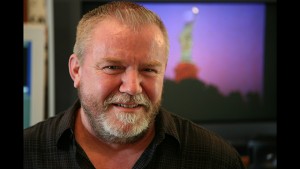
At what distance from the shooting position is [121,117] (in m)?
1.04

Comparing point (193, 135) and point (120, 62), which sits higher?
point (120, 62)

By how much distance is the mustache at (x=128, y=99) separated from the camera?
995mm

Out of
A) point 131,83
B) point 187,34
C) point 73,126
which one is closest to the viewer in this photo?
point 131,83

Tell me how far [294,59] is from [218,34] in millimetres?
1938

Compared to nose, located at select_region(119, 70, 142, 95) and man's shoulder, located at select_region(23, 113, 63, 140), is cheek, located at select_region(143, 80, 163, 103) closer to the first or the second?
nose, located at select_region(119, 70, 142, 95)

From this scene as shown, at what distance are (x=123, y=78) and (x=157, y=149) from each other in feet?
0.72

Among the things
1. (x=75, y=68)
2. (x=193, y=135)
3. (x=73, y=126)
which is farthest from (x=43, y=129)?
(x=193, y=135)

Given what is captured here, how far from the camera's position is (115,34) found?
1028 mm

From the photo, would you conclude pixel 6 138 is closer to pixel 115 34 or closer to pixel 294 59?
pixel 294 59

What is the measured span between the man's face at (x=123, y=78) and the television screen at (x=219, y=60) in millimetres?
1295

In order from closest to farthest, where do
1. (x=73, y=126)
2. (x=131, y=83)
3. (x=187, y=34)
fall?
(x=131, y=83)
(x=73, y=126)
(x=187, y=34)

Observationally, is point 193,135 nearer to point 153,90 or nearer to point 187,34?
point 153,90

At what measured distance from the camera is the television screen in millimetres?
2363

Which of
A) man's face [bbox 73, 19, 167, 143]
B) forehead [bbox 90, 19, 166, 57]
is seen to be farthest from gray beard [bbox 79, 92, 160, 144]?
forehead [bbox 90, 19, 166, 57]
